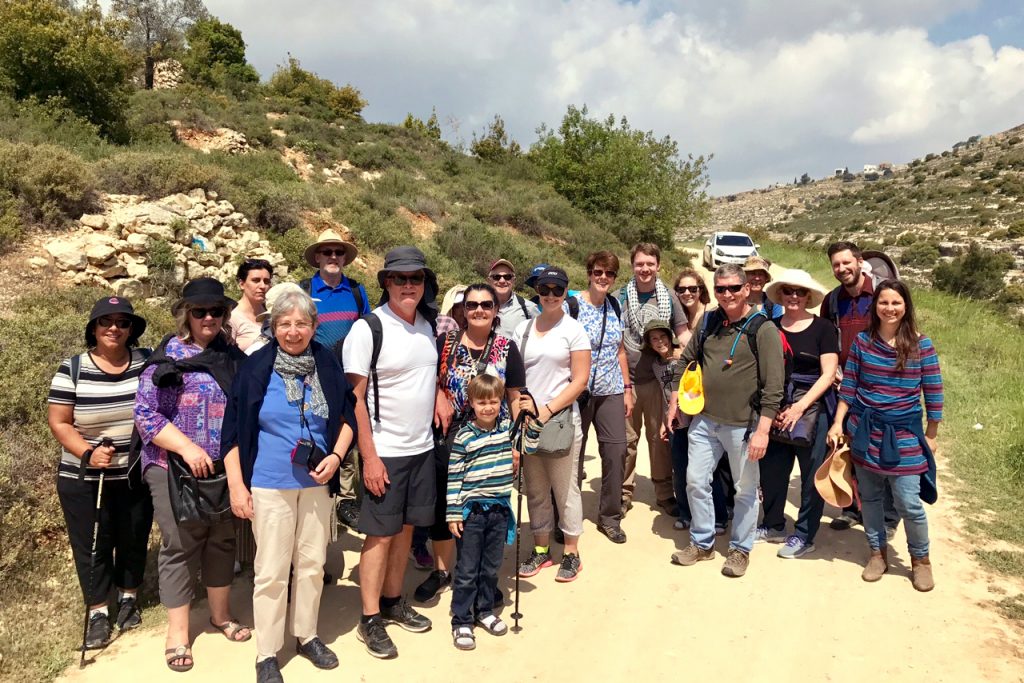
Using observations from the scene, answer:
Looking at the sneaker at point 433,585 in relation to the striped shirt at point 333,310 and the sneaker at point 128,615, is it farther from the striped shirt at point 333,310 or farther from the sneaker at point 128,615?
the striped shirt at point 333,310

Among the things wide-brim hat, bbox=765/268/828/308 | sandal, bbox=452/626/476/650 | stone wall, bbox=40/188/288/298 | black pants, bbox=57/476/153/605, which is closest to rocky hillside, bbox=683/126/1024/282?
wide-brim hat, bbox=765/268/828/308

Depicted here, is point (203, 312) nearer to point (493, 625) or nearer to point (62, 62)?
point (493, 625)

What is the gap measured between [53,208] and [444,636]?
24.8 ft

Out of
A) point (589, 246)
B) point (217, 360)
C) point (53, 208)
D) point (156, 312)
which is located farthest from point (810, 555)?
point (589, 246)

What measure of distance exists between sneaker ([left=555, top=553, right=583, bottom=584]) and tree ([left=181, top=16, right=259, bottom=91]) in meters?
28.9

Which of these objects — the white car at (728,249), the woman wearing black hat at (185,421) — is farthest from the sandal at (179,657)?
the white car at (728,249)

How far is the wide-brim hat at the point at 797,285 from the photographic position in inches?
161

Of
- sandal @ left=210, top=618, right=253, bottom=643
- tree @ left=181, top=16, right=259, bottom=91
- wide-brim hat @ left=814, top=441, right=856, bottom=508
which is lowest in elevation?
sandal @ left=210, top=618, right=253, bottom=643

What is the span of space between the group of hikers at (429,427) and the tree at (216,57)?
28.2 m

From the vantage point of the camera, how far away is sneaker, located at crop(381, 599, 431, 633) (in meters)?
3.52

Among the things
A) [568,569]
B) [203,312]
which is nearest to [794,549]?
[568,569]

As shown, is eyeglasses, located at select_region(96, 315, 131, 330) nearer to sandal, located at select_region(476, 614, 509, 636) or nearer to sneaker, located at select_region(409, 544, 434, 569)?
sneaker, located at select_region(409, 544, 434, 569)

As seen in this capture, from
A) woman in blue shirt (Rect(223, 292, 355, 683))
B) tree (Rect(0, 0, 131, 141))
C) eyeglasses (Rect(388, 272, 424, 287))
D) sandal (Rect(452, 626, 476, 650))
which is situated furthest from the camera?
tree (Rect(0, 0, 131, 141))

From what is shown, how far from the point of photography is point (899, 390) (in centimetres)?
383
